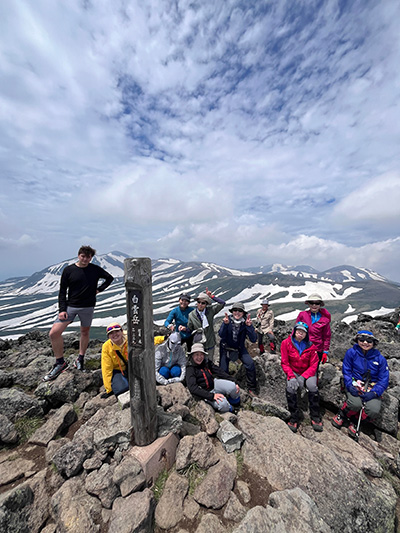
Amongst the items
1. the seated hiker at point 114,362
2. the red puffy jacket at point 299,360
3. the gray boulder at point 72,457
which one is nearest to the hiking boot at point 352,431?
the red puffy jacket at point 299,360

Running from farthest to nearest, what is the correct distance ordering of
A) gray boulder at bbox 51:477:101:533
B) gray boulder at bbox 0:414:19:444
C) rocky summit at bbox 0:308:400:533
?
gray boulder at bbox 0:414:19:444 < rocky summit at bbox 0:308:400:533 < gray boulder at bbox 51:477:101:533

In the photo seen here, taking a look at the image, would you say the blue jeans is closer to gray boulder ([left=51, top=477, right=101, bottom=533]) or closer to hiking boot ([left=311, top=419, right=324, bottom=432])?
hiking boot ([left=311, top=419, right=324, bottom=432])

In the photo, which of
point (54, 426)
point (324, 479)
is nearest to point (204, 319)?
point (324, 479)

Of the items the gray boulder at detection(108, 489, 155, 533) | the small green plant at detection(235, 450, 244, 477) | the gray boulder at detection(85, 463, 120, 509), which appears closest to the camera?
the gray boulder at detection(108, 489, 155, 533)

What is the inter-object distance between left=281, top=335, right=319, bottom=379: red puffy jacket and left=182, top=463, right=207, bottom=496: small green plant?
164 inches

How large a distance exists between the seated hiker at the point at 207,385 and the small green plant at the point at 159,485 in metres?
2.14

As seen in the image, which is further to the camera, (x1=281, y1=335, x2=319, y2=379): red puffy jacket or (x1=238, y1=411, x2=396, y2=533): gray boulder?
(x1=281, y1=335, x2=319, y2=379): red puffy jacket

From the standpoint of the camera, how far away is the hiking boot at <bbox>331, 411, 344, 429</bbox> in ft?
25.4

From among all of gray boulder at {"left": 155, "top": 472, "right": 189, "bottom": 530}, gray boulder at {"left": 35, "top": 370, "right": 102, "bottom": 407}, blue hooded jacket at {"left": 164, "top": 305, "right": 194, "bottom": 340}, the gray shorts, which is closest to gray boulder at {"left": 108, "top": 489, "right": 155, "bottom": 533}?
gray boulder at {"left": 155, "top": 472, "right": 189, "bottom": 530}

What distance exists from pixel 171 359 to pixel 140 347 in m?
3.31

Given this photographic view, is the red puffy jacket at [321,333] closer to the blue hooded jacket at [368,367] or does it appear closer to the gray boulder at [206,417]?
the blue hooded jacket at [368,367]

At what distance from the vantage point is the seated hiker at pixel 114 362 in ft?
22.6

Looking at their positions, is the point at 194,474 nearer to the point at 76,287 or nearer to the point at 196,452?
the point at 196,452

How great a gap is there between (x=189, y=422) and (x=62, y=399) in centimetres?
440
